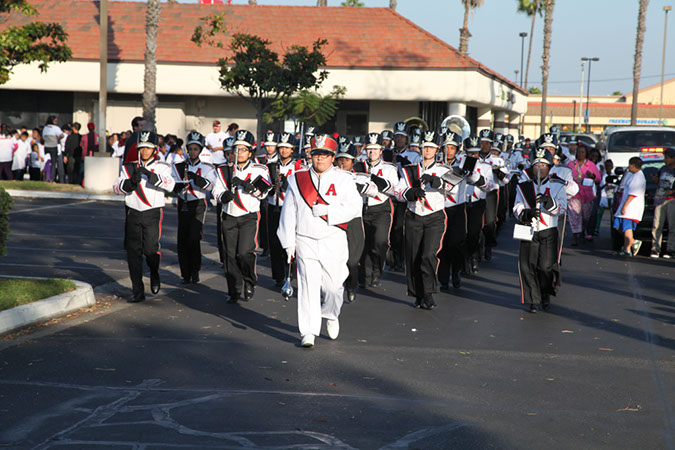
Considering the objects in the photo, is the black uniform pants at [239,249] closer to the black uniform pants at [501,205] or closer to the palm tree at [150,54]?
the black uniform pants at [501,205]

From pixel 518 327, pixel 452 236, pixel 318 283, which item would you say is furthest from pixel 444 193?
pixel 318 283

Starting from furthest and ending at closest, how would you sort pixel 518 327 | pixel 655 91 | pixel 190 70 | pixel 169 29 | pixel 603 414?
pixel 655 91
pixel 169 29
pixel 190 70
pixel 518 327
pixel 603 414

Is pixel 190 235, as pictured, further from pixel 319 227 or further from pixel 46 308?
pixel 319 227

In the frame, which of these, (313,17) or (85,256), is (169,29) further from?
(85,256)

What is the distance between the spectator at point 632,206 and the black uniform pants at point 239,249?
27.3 feet

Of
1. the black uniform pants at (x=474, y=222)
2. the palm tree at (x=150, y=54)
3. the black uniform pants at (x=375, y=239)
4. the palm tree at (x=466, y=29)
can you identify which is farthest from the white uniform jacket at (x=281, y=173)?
the palm tree at (x=466, y=29)

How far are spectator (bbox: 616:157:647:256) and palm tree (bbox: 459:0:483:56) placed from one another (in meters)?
31.6

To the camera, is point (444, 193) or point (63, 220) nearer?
point (444, 193)

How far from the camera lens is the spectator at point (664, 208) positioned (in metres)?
16.0

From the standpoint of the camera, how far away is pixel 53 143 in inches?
1017

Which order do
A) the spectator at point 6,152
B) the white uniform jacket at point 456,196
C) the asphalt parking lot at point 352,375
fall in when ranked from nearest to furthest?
1. the asphalt parking lot at point 352,375
2. the white uniform jacket at point 456,196
3. the spectator at point 6,152

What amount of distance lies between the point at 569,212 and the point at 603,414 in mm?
12202

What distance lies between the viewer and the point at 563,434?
222 inches

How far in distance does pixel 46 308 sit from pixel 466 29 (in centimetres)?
4157
